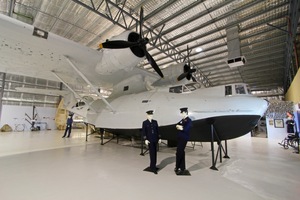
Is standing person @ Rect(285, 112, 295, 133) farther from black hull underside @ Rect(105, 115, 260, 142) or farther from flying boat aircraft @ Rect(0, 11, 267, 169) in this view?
black hull underside @ Rect(105, 115, 260, 142)

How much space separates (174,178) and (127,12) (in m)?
7.76

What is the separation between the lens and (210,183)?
3512 mm

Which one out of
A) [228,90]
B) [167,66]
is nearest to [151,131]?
[228,90]

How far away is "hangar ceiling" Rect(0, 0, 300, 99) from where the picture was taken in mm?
7676

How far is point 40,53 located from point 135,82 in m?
4.12

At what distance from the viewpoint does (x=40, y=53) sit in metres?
6.02

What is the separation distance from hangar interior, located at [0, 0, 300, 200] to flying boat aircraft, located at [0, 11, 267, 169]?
1.27 meters

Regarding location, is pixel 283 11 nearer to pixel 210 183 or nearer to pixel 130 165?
pixel 210 183

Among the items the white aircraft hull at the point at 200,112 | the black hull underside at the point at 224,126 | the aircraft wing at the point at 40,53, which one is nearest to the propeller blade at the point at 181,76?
the white aircraft hull at the point at 200,112

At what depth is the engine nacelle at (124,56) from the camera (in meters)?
5.34

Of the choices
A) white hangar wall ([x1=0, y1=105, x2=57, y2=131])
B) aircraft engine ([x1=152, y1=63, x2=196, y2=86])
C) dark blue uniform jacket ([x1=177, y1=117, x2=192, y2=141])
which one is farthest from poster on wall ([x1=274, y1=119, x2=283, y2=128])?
white hangar wall ([x1=0, y1=105, x2=57, y2=131])

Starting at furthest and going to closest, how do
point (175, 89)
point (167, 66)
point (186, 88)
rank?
point (167, 66) < point (175, 89) < point (186, 88)

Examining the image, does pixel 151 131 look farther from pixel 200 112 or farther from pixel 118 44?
pixel 118 44

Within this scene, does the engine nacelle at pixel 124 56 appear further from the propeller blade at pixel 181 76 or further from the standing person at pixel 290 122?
the standing person at pixel 290 122
